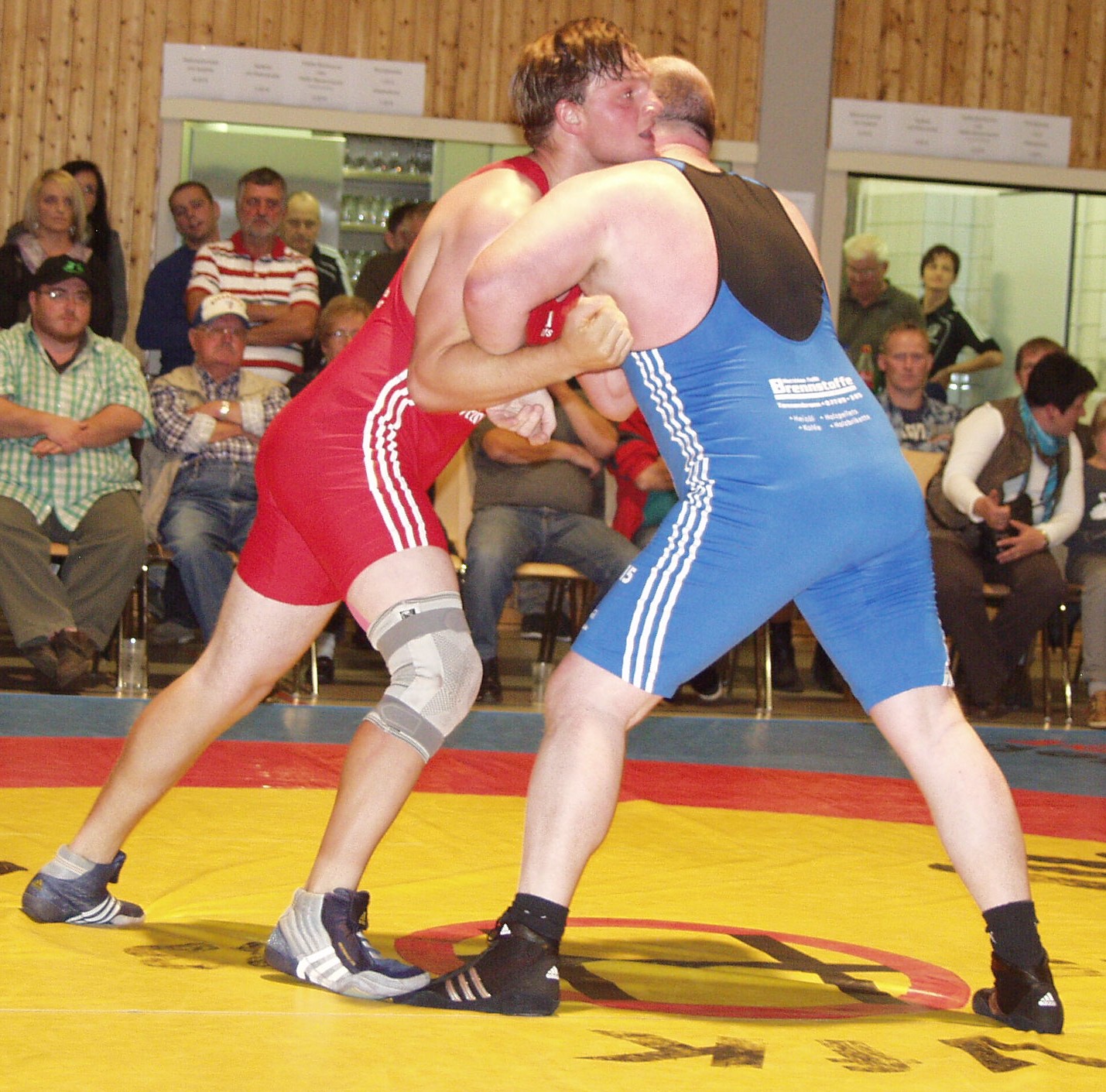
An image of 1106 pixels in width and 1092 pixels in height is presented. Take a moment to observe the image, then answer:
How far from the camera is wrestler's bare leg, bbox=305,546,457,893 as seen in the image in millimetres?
2361

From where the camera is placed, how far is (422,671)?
7.88 ft

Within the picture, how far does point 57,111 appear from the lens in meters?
8.59

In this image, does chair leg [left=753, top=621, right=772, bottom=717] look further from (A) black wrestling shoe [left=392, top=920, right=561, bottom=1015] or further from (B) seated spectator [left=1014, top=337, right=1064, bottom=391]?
(A) black wrestling shoe [left=392, top=920, right=561, bottom=1015]

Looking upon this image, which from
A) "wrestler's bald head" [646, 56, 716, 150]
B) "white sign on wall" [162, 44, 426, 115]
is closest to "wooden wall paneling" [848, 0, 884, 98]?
"white sign on wall" [162, 44, 426, 115]

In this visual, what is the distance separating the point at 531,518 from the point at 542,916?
4009mm

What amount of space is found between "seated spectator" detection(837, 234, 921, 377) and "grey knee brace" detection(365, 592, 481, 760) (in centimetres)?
688

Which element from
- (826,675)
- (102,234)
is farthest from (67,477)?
(826,675)

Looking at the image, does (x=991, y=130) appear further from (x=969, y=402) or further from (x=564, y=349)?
(x=564, y=349)

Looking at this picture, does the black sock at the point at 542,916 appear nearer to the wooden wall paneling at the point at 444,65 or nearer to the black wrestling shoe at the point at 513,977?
the black wrestling shoe at the point at 513,977

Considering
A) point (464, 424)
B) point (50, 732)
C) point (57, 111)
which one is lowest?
point (50, 732)

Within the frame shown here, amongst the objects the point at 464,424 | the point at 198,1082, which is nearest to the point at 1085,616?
the point at 464,424

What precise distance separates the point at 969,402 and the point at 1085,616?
3289 mm

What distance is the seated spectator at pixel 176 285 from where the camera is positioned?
23.8ft

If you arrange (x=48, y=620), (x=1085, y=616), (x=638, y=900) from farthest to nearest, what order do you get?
(x=1085, y=616)
(x=48, y=620)
(x=638, y=900)
